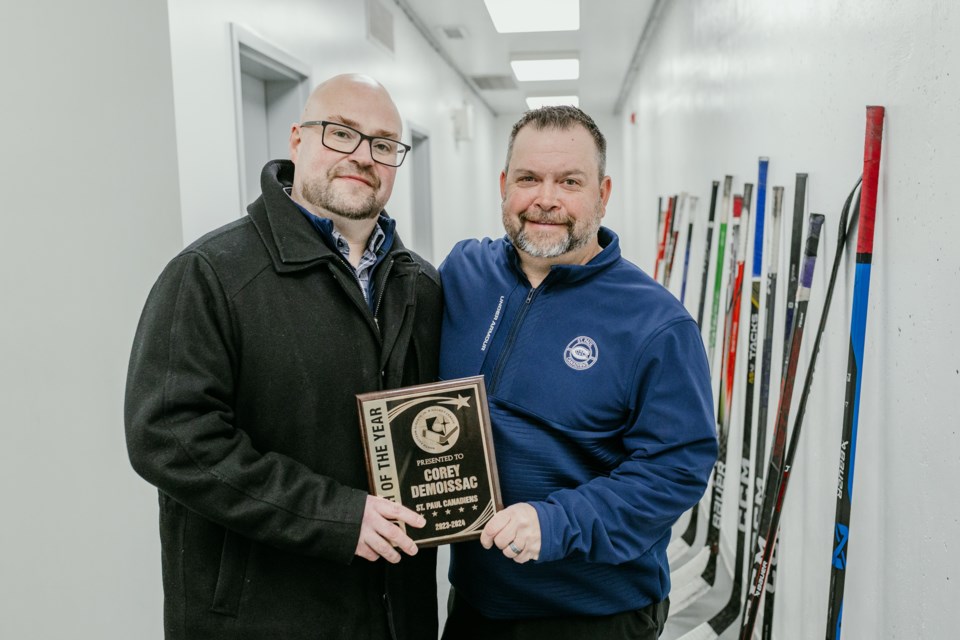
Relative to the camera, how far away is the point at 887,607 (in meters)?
1.41

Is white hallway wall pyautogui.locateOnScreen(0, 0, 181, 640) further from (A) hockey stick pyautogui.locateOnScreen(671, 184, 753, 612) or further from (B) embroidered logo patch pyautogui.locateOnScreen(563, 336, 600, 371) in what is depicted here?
(A) hockey stick pyautogui.locateOnScreen(671, 184, 753, 612)

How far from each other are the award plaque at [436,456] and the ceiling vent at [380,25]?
3427 mm

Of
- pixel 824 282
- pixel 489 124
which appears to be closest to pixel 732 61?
pixel 824 282

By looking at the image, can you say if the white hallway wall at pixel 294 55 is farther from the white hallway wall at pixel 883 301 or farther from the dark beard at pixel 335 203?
the white hallway wall at pixel 883 301

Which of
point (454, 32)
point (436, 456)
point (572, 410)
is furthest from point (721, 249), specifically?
point (454, 32)

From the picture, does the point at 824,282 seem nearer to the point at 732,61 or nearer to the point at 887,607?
the point at 887,607

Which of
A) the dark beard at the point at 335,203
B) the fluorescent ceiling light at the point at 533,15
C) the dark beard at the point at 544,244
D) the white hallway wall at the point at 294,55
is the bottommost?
the dark beard at the point at 544,244

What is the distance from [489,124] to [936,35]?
377 inches

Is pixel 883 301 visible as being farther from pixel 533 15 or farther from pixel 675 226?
pixel 533 15

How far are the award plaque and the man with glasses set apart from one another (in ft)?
0.18

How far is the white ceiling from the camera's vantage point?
536 centimetres

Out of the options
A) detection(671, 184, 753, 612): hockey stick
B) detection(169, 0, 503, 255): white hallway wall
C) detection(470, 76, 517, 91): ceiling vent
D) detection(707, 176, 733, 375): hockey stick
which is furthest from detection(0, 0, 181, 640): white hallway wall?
detection(470, 76, 517, 91): ceiling vent

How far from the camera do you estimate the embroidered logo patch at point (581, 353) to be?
130cm

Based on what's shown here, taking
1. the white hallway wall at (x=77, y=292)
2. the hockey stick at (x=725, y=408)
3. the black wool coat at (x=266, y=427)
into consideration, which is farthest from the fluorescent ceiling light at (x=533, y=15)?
the black wool coat at (x=266, y=427)
